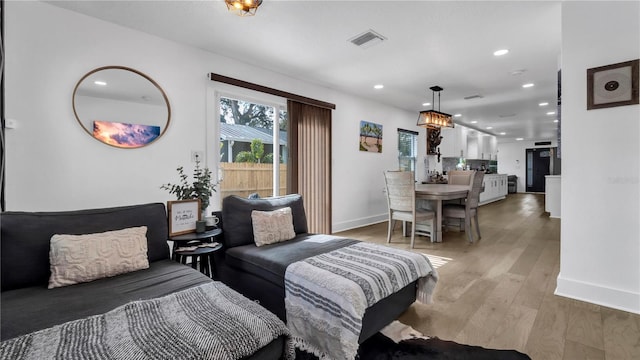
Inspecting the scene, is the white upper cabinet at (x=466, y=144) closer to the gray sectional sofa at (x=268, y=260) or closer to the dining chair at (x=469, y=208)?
the dining chair at (x=469, y=208)

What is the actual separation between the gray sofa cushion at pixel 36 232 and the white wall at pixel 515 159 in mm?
14513

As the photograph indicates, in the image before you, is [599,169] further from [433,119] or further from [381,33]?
[433,119]

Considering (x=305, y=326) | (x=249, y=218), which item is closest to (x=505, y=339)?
(x=305, y=326)

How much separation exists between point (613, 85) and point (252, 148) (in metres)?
3.63

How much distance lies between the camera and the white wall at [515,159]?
1227 centimetres

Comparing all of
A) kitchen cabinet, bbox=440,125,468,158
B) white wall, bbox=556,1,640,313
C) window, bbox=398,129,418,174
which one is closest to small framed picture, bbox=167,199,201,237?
white wall, bbox=556,1,640,313

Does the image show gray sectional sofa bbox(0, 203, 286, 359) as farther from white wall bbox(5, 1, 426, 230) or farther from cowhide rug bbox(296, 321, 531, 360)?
white wall bbox(5, 1, 426, 230)

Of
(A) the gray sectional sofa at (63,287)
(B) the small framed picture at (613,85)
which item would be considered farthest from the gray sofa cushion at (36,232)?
(B) the small framed picture at (613,85)

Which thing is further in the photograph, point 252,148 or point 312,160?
point 312,160

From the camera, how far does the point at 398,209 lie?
4082 millimetres

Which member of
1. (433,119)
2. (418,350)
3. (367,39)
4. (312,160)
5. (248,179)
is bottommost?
(418,350)

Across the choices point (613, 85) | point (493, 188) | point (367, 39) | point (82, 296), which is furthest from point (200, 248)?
point (493, 188)

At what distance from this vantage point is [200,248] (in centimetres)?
218

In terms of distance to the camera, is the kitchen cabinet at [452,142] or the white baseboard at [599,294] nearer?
the white baseboard at [599,294]
